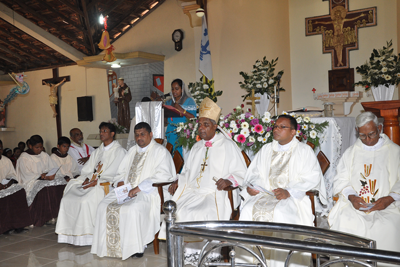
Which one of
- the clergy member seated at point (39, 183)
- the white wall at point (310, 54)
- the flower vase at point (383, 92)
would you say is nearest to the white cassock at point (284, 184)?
the flower vase at point (383, 92)

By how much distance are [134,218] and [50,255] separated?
1240 millimetres

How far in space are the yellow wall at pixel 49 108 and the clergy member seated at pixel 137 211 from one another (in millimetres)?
8329

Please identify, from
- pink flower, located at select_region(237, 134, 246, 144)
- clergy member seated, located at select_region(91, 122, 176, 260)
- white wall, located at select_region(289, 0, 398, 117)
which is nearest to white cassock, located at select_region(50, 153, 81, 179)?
clergy member seated, located at select_region(91, 122, 176, 260)

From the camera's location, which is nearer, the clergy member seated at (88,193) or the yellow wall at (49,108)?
the clergy member seated at (88,193)

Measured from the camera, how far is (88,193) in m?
5.22

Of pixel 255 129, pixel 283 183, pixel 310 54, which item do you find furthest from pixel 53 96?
pixel 283 183

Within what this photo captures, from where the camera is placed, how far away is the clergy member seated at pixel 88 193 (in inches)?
199

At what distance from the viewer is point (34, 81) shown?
1528 cm

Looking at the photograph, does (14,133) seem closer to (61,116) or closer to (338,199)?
(61,116)

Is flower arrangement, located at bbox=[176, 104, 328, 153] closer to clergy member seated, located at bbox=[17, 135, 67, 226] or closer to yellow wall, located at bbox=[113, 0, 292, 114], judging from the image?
clergy member seated, located at bbox=[17, 135, 67, 226]

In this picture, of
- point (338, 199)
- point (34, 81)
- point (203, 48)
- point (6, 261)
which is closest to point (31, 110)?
point (34, 81)

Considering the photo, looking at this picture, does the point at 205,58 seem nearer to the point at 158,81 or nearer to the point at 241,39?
the point at 241,39

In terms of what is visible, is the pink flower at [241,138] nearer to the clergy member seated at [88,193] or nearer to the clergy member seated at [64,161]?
the clergy member seated at [88,193]

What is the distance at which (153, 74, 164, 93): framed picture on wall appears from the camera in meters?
11.7
